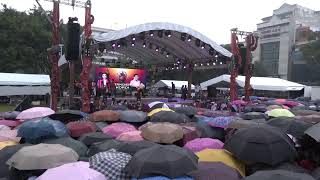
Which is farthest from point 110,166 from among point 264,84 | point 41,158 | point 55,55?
point 264,84

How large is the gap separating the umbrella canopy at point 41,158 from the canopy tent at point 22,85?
80.9ft

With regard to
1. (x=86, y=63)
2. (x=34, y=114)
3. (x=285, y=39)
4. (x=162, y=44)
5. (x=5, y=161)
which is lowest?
(x=5, y=161)

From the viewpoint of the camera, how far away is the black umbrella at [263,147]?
17.6 feet

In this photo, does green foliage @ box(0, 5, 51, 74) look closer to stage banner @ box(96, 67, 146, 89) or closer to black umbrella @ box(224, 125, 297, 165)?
stage banner @ box(96, 67, 146, 89)

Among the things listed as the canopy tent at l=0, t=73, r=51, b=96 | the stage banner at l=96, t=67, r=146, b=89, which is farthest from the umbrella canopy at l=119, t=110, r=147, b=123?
the canopy tent at l=0, t=73, r=51, b=96

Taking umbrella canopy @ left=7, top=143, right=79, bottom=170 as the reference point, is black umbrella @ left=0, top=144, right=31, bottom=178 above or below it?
below

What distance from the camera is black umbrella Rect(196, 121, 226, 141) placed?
27.0 ft

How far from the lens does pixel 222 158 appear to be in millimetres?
5512

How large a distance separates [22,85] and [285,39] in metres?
70.9

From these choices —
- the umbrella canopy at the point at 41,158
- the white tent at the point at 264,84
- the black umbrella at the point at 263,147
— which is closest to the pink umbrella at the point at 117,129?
the umbrella canopy at the point at 41,158

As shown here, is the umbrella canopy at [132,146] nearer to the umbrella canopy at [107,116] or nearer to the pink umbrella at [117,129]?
the pink umbrella at [117,129]

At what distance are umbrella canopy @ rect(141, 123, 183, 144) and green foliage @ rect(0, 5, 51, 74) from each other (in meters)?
31.3

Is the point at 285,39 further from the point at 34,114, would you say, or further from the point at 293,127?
the point at 293,127

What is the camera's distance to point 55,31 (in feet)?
52.3
